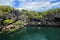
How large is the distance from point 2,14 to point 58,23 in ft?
108


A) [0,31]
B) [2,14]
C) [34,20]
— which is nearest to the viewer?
[0,31]

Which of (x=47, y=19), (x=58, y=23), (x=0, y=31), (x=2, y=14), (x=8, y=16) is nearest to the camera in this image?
(x=0, y=31)

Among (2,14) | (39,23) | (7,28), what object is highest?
(2,14)

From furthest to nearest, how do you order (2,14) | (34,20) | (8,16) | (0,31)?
(34,20), (8,16), (2,14), (0,31)

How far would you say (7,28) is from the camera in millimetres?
64062

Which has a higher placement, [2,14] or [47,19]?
[2,14]

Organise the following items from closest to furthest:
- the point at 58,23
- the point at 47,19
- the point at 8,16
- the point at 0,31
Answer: the point at 0,31, the point at 8,16, the point at 58,23, the point at 47,19

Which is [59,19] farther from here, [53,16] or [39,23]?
[39,23]

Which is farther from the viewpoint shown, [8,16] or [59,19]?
[59,19]

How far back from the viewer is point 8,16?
70.9 meters

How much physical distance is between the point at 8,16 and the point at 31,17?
116 feet

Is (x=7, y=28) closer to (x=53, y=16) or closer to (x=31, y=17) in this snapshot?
(x=53, y=16)

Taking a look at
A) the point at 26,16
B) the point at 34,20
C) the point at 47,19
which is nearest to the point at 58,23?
the point at 47,19

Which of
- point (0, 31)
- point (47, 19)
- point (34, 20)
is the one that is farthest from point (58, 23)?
point (0, 31)
